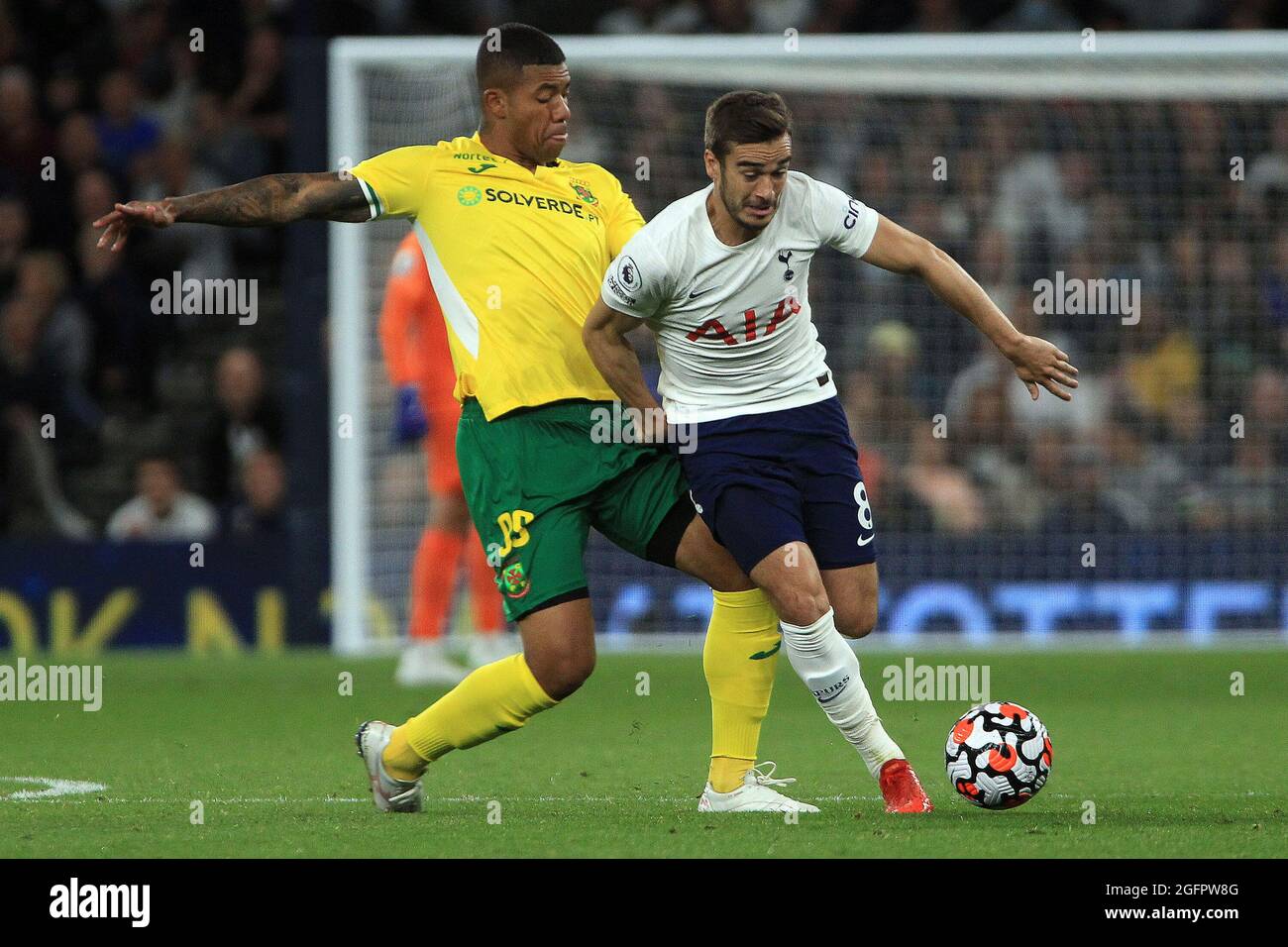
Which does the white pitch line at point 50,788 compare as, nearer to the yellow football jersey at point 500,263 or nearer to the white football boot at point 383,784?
the white football boot at point 383,784

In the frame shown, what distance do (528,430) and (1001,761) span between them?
1600mm

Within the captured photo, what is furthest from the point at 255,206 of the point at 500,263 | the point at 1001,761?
the point at 1001,761

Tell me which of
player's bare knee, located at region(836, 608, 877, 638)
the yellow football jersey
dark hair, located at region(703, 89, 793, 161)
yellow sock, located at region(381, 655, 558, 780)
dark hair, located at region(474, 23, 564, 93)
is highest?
dark hair, located at region(474, 23, 564, 93)

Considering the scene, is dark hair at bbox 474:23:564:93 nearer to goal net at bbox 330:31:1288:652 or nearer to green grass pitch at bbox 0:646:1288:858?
green grass pitch at bbox 0:646:1288:858

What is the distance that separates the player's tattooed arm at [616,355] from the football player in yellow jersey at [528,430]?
16 cm

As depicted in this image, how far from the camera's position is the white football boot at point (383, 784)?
5637mm

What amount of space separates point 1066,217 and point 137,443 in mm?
6349

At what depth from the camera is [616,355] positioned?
547cm

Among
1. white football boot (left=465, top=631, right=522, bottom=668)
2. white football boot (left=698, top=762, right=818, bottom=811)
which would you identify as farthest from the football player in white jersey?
white football boot (left=465, top=631, right=522, bottom=668)

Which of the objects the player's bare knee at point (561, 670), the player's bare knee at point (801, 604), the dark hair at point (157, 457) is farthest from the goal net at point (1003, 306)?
the player's bare knee at point (801, 604)

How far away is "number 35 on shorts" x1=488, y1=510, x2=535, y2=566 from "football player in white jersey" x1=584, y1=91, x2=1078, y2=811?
418 millimetres

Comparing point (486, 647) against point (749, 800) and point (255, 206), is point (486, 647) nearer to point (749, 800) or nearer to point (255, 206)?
point (749, 800)

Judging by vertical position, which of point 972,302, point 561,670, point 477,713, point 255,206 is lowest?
point 477,713

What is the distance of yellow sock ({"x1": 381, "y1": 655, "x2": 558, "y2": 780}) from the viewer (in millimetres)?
5441
